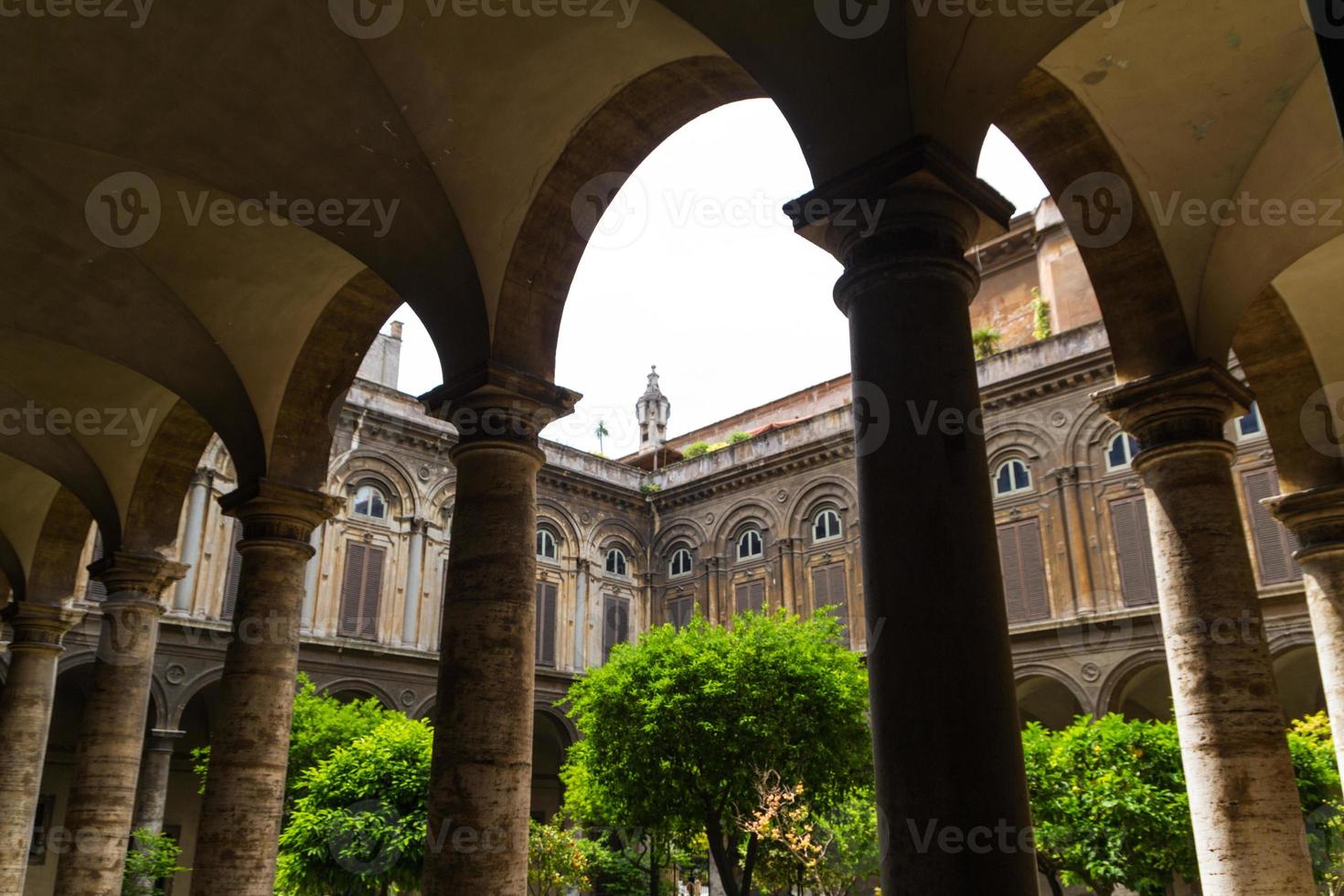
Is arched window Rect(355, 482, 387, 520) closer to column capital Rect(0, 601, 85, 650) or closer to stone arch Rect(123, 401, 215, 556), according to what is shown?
column capital Rect(0, 601, 85, 650)

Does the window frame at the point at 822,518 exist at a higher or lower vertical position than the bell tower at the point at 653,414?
lower

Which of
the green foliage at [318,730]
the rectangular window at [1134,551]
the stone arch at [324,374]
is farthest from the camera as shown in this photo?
the rectangular window at [1134,551]

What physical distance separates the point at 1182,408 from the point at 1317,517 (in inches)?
99.8

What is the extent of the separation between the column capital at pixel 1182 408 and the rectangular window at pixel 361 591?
61.8 ft

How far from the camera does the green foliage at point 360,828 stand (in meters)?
12.7

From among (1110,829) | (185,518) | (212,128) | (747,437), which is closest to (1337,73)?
(212,128)

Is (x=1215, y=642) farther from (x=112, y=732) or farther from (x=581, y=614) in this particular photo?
(x=581, y=614)

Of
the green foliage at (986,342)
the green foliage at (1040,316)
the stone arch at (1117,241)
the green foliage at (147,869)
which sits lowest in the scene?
the green foliage at (147,869)

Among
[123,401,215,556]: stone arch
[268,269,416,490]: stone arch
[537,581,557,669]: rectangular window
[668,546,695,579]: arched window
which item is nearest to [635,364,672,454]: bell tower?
[668,546,695,579]: arched window

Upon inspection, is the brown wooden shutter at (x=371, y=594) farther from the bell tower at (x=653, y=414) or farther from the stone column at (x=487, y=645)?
the stone column at (x=487, y=645)

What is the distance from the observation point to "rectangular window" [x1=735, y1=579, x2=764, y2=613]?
26.1m

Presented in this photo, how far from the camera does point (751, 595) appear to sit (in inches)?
1037

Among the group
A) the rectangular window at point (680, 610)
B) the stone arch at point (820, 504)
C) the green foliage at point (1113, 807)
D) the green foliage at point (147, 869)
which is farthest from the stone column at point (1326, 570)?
the rectangular window at point (680, 610)

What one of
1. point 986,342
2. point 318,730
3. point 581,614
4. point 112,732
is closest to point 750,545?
point 581,614
